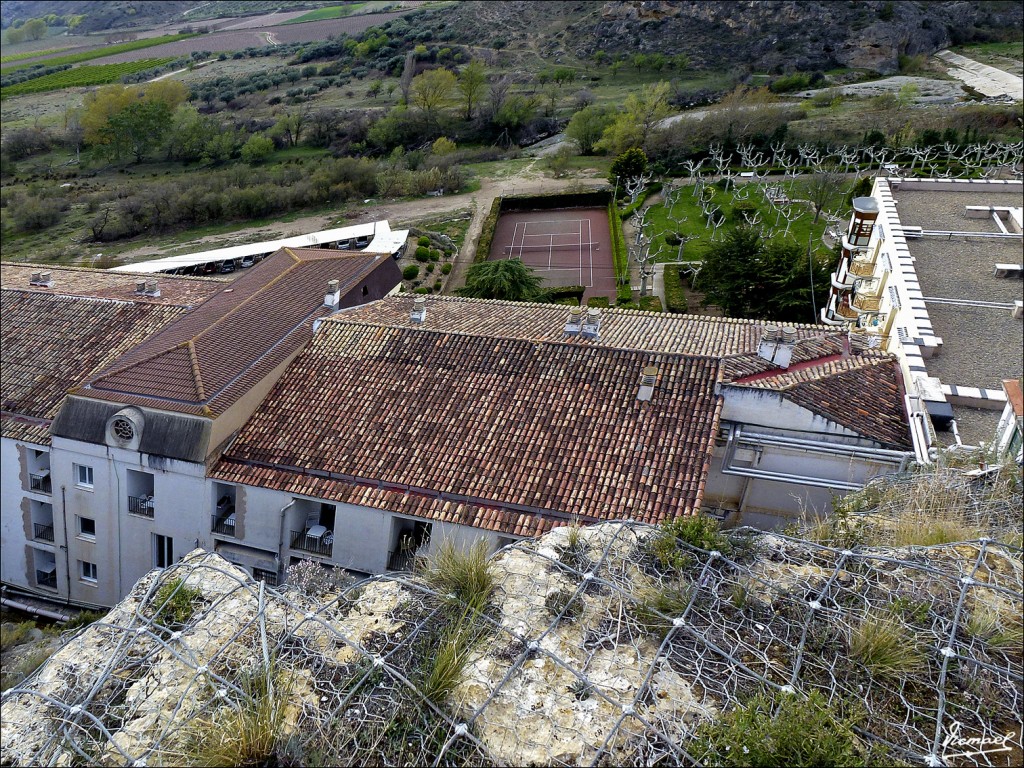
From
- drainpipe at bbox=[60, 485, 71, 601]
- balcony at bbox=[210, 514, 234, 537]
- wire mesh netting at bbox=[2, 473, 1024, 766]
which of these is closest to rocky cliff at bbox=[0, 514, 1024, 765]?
wire mesh netting at bbox=[2, 473, 1024, 766]

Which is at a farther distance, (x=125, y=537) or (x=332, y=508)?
(x=125, y=537)

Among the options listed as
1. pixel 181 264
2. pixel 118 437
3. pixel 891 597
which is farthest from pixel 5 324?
pixel 891 597

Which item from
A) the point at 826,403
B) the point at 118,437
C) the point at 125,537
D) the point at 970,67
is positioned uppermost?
the point at 970,67

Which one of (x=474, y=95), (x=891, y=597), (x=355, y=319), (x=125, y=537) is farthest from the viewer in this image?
(x=474, y=95)

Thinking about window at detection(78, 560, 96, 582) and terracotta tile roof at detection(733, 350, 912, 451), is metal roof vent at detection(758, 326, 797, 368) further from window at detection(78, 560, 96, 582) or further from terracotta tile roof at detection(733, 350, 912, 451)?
window at detection(78, 560, 96, 582)

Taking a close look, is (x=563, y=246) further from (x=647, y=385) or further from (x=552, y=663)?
(x=552, y=663)

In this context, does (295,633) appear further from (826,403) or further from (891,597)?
(826,403)

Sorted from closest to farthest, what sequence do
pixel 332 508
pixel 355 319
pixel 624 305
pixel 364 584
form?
pixel 364 584 < pixel 332 508 < pixel 355 319 < pixel 624 305
